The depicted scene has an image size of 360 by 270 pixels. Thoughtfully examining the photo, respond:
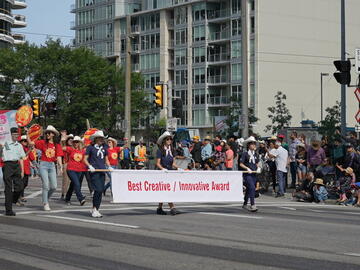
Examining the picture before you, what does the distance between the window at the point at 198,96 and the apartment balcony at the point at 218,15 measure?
8371mm

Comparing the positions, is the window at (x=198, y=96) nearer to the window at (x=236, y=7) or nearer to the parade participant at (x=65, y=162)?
the window at (x=236, y=7)

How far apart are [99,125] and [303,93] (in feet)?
83.8

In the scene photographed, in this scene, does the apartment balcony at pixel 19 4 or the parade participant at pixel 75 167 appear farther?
the apartment balcony at pixel 19 4

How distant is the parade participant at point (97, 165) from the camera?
648 inches

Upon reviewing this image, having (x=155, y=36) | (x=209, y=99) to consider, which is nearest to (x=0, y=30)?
(x=155, y=36)

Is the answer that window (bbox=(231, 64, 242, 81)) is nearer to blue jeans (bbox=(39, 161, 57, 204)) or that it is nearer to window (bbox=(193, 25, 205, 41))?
window (bbox=(193, 25, 205, 41))

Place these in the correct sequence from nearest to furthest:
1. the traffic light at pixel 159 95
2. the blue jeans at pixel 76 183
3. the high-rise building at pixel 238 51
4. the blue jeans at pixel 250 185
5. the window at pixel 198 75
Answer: the blue jeans at pixel 250 185 → the blue jeans at pixel 76 183 → the traffic light at pixel 159 95 → the high-rise building at pixel 238 51 → the window at pixel 198 75

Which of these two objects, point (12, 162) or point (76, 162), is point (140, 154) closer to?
point (76, 162)

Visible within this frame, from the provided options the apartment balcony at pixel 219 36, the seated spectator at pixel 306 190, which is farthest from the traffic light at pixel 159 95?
the apartment balcony at pixel 219 36

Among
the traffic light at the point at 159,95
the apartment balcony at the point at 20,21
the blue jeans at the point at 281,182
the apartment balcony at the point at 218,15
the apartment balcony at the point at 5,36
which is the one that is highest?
the apartment balcony at the point at 20,21

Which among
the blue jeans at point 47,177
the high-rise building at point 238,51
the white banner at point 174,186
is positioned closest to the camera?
the white banner at point 174,186

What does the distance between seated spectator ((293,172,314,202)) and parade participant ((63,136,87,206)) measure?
6.33m

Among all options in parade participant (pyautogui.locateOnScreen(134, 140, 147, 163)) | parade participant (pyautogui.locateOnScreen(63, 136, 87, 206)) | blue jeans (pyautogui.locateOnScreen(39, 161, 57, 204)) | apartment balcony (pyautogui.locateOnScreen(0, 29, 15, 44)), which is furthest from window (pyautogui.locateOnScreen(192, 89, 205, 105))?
blue jeans (pyautogui.locateOnScreen(39, 161, 57, 204))

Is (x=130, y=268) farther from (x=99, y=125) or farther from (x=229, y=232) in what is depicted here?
(x=99, y=125)
